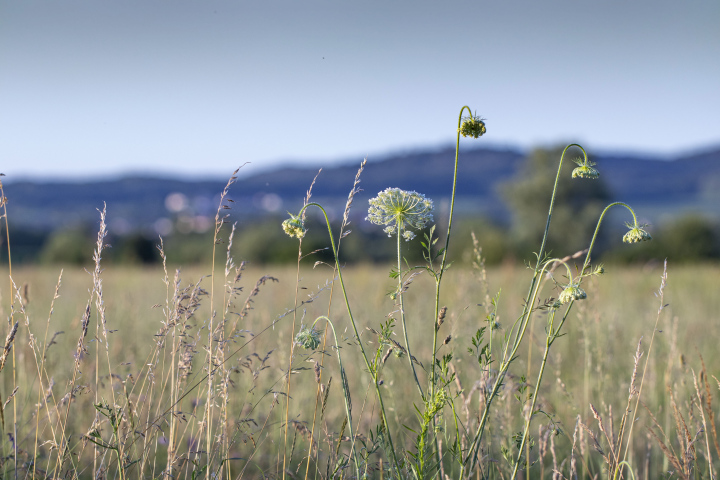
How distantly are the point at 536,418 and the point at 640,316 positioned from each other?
345 cm

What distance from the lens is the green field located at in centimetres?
183

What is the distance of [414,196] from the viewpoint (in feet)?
5.03

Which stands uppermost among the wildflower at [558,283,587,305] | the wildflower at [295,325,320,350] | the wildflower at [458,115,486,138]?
the wildflower at [458,115,486,138]

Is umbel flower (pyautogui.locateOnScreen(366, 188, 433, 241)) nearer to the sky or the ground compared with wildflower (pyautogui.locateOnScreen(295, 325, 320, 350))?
nearer to the sky

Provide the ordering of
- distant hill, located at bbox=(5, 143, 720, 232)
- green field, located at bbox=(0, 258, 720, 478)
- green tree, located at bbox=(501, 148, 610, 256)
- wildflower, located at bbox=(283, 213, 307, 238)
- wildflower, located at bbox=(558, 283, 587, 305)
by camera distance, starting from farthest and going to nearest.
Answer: distant hill, located at bbox=(5, 143, 720, 232)
green tree, located at bbox=(501, 148, 610, 256)
green field, located at bbox=(0, 258, 720, 478)
wildflower, located at bbox=(283, 213, 307, 238)
wildflower, located at bbox=(558, 283, 587, 305)

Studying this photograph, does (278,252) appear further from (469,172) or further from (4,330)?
(469,172)

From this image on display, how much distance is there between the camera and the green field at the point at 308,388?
1.83 m

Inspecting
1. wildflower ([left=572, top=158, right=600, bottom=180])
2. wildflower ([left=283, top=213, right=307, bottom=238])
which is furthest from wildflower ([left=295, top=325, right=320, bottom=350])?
wildflower ([left=572, top=158, right=600, bottom=180])

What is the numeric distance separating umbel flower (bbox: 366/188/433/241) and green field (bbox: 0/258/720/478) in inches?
12.3

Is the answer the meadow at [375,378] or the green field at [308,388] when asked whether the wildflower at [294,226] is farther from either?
the green field at [308,388]

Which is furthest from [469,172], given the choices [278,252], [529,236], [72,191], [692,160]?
[278,252]

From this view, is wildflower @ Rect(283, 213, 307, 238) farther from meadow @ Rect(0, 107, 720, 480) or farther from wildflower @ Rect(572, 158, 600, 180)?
wildflower @ Rect(572, 158, 600, 180)

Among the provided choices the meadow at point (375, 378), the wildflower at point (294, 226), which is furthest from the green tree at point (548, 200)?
the wildflower at point (294, 226)

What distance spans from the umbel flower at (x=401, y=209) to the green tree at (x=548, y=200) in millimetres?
43821
